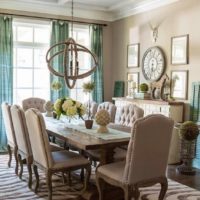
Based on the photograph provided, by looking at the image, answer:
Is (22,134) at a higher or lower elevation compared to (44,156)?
higher

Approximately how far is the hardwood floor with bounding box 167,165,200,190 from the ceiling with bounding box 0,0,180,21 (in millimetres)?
A: 2986

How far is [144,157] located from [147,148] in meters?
0.09

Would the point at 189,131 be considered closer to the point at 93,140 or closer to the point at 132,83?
the point at 93,140

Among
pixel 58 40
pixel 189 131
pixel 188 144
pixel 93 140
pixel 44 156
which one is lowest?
pixel 188 144

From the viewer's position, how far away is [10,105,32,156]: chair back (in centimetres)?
409

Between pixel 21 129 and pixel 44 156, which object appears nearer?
pixel 44 156

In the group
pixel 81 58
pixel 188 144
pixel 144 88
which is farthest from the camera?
pixel 81 58

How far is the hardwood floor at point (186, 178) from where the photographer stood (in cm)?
448

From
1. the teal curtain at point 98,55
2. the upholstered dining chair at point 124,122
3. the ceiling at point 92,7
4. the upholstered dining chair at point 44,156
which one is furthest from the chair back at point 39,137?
the teal curtain at point 98,55

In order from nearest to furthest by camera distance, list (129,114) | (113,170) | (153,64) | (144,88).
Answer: (113,170)
(129,114)
(144,88)
(153,64)

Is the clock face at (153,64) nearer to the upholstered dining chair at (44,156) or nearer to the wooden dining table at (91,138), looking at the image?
the wooden dining table at (91,138)

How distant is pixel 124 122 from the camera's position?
4832 millimetres

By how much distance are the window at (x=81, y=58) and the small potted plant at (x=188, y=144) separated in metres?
2.84

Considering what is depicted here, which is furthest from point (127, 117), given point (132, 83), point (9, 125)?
point (132, 83)
